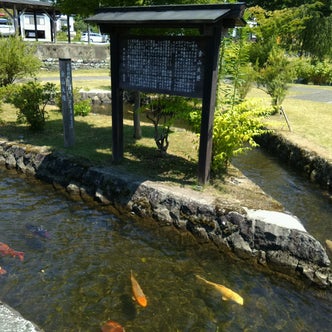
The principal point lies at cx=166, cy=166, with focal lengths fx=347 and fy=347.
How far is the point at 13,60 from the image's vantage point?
52.3 feet

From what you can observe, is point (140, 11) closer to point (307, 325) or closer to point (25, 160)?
point (25, 160)

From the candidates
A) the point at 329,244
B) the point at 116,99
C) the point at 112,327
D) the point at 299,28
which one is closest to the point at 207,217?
the point at 329,244

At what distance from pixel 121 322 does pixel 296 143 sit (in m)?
9.30

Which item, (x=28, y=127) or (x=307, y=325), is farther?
(x=28, y=127)

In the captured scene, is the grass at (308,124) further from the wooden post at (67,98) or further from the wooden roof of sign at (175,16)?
the wooden post at (67,98)

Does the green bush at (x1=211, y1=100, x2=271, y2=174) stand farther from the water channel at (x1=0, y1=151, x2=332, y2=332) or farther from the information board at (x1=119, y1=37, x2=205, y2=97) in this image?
the water channel at (x1=0, y1=151, x2=332, y2=332)

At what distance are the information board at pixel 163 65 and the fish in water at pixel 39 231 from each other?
393cm

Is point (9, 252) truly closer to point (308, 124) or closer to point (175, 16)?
point (175, 16)

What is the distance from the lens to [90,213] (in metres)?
8.22

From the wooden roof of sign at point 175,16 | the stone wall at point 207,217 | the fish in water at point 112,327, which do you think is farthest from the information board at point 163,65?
the fish in water at point 112,327

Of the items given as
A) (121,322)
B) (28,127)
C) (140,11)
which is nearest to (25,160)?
(28,127)

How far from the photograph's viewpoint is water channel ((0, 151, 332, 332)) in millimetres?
5199

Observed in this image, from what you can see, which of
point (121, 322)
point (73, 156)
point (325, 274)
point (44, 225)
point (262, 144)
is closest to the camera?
point (121, 322)

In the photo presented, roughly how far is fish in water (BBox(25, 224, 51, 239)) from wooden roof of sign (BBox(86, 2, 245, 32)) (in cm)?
479
